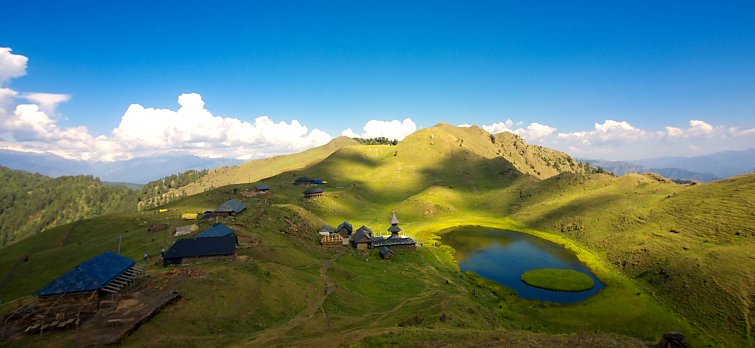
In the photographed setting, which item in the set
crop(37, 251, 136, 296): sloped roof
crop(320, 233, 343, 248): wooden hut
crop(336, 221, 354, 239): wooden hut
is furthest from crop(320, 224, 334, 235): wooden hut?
crop(37, 251, 136, 296): sloped roof

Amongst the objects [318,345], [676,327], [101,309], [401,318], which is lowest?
[676,327]

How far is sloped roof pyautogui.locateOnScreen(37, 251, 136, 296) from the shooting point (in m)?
40.8

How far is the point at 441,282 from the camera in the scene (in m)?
74.9

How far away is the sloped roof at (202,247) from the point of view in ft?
202

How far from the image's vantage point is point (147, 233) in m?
91.9

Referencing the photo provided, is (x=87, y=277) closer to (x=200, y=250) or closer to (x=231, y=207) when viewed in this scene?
(x=200, y=250)

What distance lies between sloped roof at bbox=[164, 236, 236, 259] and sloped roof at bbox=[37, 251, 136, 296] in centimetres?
1370

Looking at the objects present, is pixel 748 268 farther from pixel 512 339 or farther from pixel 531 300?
pixel 512 339

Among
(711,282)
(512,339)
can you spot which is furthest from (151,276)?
(711,282)

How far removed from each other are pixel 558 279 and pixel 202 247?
76.9 meters

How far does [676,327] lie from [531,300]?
73.9 feet

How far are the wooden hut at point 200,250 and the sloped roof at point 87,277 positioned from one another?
44.2 ft

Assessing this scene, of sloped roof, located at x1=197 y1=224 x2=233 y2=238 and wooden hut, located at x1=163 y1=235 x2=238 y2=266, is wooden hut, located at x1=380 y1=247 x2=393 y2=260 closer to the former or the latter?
sloped roof, located at x1=197 y1=224 x2=233 y2=238

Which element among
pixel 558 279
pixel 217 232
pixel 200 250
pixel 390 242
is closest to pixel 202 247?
pixel 200 250
